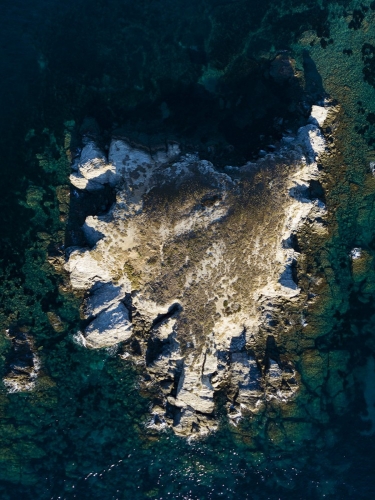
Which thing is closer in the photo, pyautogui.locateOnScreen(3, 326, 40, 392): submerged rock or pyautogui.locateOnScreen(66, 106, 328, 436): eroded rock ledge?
pyautogui.locateOnScreen(66, 106, 328, 436): eroded rock ledge

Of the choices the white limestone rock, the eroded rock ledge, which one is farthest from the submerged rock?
the white limestone rock

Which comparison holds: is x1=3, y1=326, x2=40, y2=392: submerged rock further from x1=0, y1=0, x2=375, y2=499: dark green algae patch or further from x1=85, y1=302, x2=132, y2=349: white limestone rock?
x1=85, y1=302, x2=132, y2=349: white limestone rock

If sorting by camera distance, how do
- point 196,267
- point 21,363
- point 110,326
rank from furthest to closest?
point 21,363 < point 110,326 < point 196,267

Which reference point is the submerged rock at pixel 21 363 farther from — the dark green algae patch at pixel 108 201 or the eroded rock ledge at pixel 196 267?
the eroded rock ledge at pixel 196 267

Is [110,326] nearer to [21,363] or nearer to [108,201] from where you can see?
[21,363]

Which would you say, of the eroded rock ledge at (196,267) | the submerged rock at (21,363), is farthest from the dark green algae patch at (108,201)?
the eroded rock ledge at (196,267)

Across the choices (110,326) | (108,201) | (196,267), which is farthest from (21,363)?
(196,267)
